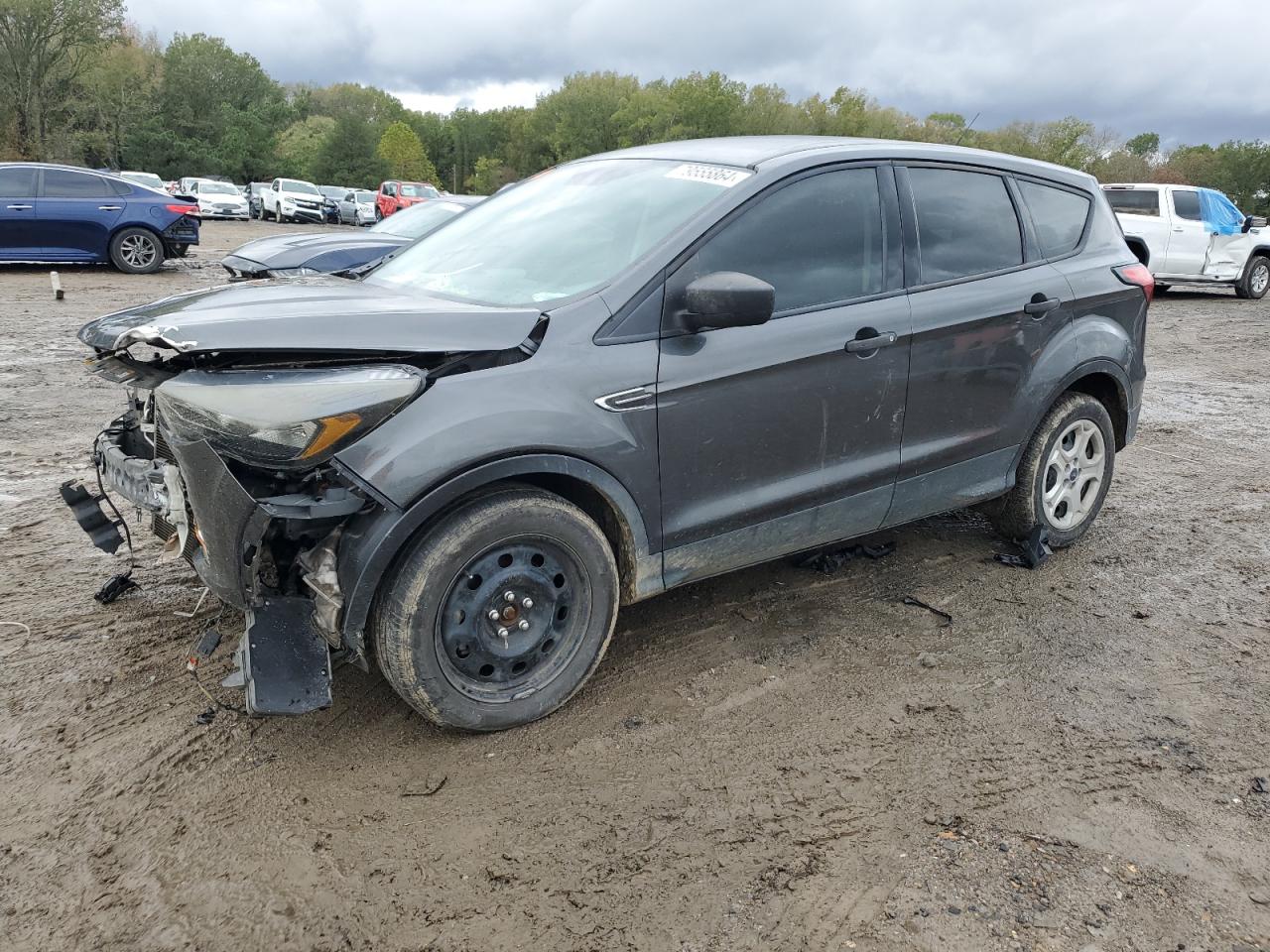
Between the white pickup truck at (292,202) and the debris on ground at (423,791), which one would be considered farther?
the white pickup truck at (292,202)

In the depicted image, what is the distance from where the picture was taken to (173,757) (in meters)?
2.87

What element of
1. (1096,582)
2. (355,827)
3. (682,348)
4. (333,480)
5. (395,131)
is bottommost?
(355,827)

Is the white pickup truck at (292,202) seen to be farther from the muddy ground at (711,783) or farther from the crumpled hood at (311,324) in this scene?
the crumpled hood at (311,324)

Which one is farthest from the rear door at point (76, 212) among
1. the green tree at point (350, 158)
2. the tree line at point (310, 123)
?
the green tree at point (350, 158)

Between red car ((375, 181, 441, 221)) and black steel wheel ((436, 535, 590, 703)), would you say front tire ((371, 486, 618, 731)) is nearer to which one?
black steel wheel ((436, 535, 590, 703))

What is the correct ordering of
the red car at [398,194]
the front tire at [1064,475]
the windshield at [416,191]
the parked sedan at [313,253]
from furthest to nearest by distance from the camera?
the windshield at [416,191]
the red car at [398,194]
the parked sedan at [313,253]
the front tire at [1064,475]

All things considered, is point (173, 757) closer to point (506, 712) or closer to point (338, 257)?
point (506, 712)

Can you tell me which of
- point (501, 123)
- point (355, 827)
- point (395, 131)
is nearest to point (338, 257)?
point (355, 827)

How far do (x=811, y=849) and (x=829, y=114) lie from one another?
86.8m

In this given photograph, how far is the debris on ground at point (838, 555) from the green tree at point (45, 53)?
58627mm

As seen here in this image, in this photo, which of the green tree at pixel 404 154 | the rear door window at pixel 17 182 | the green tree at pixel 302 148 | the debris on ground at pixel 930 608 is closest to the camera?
the debris on ground at pixel 930 608

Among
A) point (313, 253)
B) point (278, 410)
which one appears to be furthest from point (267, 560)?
point (313, 253)

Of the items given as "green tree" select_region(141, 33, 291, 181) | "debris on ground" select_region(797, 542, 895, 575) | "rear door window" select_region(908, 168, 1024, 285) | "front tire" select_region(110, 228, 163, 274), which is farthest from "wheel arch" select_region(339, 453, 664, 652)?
"green tree" select_region(141, 33, 291, 181)

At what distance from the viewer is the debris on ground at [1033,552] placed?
15.0 ft
